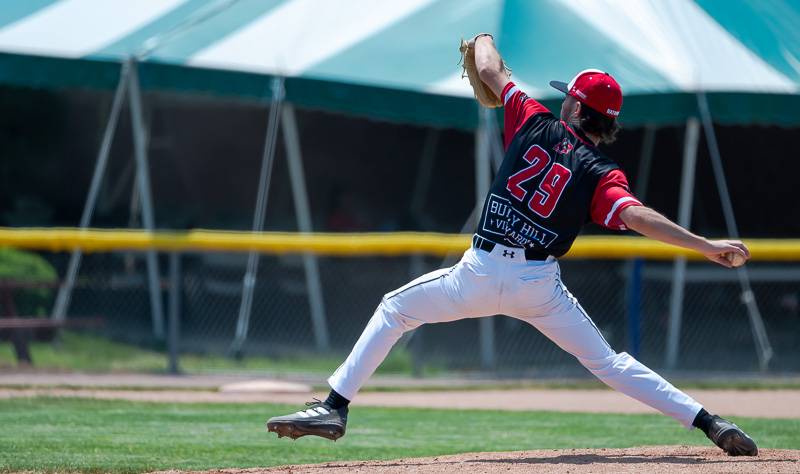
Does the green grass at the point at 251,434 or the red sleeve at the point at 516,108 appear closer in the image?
the red sleeve at the point at 516,108

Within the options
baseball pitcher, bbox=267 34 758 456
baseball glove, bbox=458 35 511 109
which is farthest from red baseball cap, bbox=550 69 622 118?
baseball glove, bbox=458 35 511 109

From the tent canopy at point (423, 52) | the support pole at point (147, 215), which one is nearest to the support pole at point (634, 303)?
the tent canopy at point (423, 52)

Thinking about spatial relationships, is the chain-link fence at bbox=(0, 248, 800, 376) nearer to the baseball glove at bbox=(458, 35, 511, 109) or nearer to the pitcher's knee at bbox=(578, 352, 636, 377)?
the baseball glove at bbox=(458, 35, 511, 109)

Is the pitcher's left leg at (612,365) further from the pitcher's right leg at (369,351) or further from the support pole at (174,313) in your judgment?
the support pole at (174,313)

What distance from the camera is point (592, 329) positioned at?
18.1 feet

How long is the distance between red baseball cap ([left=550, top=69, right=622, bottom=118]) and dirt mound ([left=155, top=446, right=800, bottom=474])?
5.37ft

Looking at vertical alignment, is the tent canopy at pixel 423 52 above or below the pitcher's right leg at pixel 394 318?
above

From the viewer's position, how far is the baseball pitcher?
525 cm

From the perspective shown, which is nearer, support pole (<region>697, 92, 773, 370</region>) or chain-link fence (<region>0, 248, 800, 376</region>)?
chain-link fence (<region>0, 248, 800, 376</region>)

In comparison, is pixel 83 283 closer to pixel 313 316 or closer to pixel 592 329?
pixel 313 316

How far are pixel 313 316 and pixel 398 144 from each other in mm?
6065

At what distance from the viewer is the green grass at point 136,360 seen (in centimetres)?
1122

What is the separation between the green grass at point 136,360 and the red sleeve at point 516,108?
622 cm

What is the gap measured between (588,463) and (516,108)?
1683 millimetres
